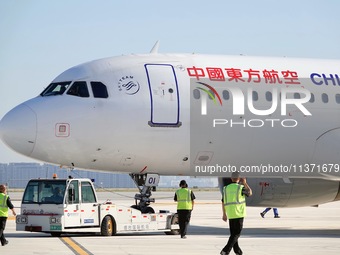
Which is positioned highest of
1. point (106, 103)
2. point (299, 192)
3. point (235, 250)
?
point (106, 103)

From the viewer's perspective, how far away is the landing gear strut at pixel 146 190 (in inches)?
1082

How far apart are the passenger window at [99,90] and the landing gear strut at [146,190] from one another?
2901 mm

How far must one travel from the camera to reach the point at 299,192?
30.5 m

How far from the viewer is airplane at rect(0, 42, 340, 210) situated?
26.3 m

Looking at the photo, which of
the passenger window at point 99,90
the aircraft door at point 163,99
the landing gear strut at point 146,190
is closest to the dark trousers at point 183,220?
the landing gear strut at point 146,190

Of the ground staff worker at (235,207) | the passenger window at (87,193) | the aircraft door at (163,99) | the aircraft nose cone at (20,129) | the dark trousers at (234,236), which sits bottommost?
the dark trousers at (234,236)

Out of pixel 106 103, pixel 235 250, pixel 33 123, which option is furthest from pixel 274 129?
pixel 235 250

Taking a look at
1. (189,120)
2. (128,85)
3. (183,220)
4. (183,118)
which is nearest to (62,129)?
(128,85)

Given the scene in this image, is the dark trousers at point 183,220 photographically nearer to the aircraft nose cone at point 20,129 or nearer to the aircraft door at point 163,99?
the aircraft door at point 163,99

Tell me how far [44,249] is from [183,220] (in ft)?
20.2

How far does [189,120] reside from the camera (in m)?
27.2

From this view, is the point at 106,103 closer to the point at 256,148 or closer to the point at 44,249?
the point at 256,148

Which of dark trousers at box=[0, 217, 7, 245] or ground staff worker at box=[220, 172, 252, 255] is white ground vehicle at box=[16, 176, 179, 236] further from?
ground staff worker at box=[220, 172, 252, 255]

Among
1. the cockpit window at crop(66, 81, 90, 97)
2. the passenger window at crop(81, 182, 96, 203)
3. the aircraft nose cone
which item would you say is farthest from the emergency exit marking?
the passenger window at crop(81, 182, 96, 203)
